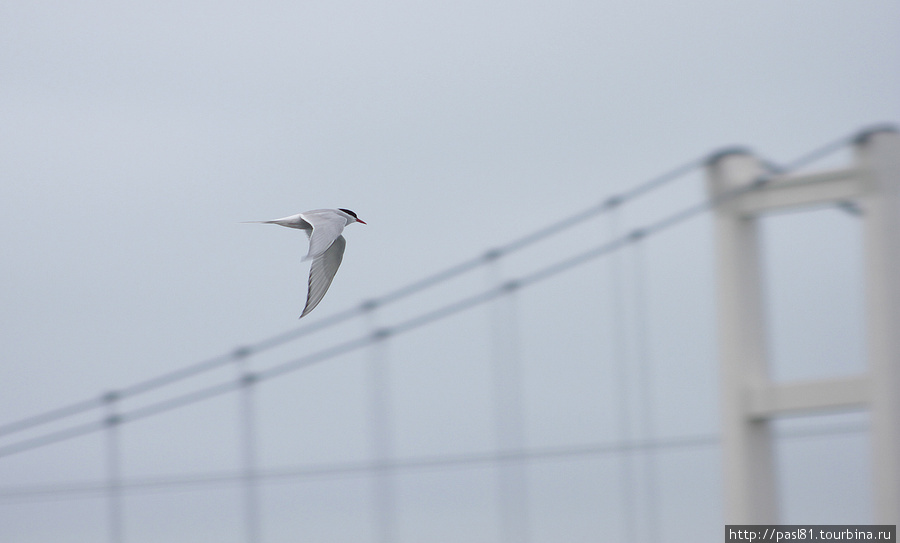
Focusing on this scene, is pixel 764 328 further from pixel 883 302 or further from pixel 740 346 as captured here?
pixel 883 302

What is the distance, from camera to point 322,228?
14.1 feet

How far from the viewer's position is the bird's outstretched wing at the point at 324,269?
486 cm

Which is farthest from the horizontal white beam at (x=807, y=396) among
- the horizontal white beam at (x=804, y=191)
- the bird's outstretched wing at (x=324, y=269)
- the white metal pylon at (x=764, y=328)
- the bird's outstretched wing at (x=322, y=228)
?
the bird's outstretched wing at (x=324, y=269)

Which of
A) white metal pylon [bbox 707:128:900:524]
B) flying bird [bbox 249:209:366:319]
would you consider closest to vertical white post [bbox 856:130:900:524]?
white metal pylon [bbox 707:128:900:524]

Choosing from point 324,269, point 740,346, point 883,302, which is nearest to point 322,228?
point 324,269

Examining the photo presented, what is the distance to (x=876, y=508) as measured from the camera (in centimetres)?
357

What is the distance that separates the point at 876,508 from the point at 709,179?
4.04ft

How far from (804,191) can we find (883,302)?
514mm

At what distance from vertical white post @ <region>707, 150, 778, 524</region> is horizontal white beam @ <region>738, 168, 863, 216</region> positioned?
54mm

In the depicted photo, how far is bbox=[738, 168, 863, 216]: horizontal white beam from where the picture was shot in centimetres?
393

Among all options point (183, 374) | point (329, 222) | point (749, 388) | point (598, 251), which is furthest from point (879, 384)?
point (183, 374)

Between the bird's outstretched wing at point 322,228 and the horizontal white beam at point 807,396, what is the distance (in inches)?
58.4

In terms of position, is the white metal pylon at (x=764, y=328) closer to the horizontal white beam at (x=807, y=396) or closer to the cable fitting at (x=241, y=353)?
the horizontal white beam at (x=807, y=396)

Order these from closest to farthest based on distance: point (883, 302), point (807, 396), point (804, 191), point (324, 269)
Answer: point (883, 302) < point (807, 396) < point (804, 191) < point (324, 269)
